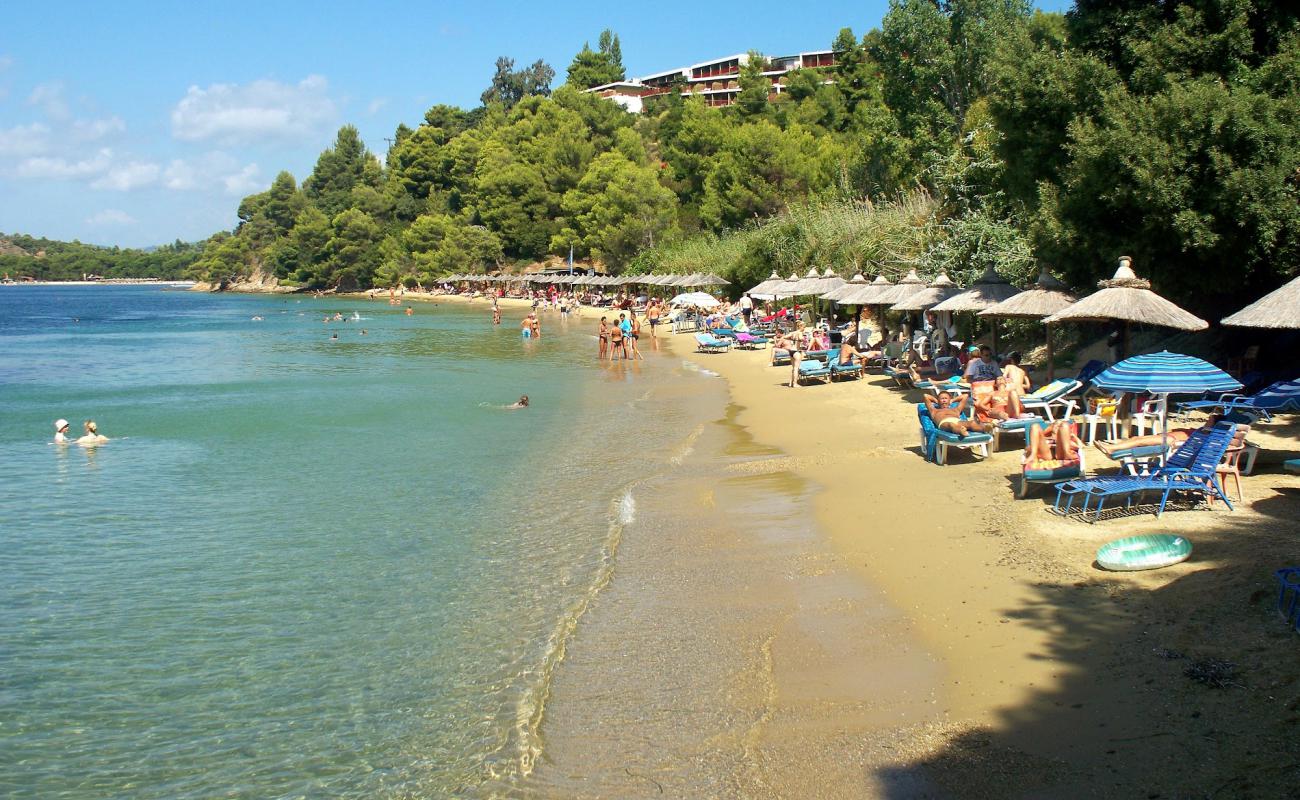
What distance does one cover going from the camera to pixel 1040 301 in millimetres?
13320

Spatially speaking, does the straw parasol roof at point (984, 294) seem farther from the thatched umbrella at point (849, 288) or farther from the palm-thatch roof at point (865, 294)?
the thatched umbrella at point (849, 288)

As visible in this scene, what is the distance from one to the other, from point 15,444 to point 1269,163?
65.0 ft

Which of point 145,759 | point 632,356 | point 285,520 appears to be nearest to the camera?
point 145,759

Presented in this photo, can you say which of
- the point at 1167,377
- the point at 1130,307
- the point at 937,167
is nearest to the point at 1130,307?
the point at 1130,307

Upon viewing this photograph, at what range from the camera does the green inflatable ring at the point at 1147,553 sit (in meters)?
6.85

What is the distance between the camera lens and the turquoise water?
572cm

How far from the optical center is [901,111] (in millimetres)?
37000

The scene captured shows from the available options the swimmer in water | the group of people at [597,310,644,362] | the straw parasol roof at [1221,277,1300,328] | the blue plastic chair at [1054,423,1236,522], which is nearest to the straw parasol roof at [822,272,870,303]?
the group of people at [597,310,644,362]

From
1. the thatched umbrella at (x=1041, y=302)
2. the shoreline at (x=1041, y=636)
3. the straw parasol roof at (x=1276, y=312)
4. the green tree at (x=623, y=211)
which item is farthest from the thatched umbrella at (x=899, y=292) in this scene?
the green tree at (x=623, y=211)

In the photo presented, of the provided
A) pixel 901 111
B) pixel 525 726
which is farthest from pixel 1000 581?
pixel 901 111

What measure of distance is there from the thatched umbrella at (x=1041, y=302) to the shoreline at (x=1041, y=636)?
3453 millimetres

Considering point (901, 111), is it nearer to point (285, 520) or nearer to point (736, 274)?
point (736, 274)

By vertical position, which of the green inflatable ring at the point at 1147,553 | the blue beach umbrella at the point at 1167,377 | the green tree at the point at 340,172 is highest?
the green tree at the point at 340,172

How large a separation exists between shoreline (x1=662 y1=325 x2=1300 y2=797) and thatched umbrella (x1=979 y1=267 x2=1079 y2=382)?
3453 millimetres
